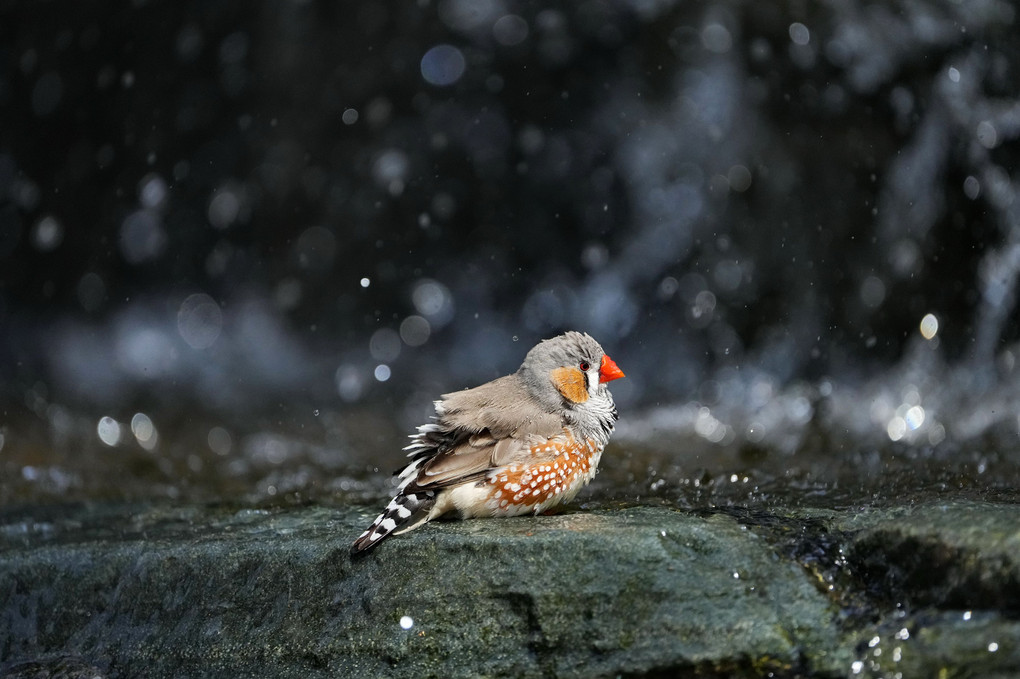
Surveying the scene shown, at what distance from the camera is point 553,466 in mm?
3529

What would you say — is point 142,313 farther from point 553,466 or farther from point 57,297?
point 553,466

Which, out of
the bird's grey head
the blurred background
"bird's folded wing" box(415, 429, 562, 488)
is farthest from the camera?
the blurred background

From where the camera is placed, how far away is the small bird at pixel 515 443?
345 cm

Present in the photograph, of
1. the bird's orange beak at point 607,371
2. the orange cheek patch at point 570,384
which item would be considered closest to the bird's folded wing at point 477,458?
the orange cheek patch at point 570,384

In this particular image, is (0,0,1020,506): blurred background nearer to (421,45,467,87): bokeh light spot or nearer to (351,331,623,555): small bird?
(421,45,467,87): bokeh light spot

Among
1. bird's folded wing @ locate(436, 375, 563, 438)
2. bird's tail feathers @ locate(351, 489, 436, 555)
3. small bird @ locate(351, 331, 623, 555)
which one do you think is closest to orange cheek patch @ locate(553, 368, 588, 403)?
small bird @ locate(351, 331, 623, 555)

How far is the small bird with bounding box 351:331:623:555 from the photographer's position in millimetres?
3447

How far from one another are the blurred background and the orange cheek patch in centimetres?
239

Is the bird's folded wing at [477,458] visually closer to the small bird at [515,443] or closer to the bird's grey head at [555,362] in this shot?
the small bird at [515,443]

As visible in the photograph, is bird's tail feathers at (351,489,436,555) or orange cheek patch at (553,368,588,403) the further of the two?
orange cheek patch at (553,368,588,403)

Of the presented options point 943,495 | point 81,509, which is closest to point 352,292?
point 81,509

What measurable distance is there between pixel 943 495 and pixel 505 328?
5.02m

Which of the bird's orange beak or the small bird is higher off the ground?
the bird's orange beak

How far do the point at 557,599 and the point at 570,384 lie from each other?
1.17m
